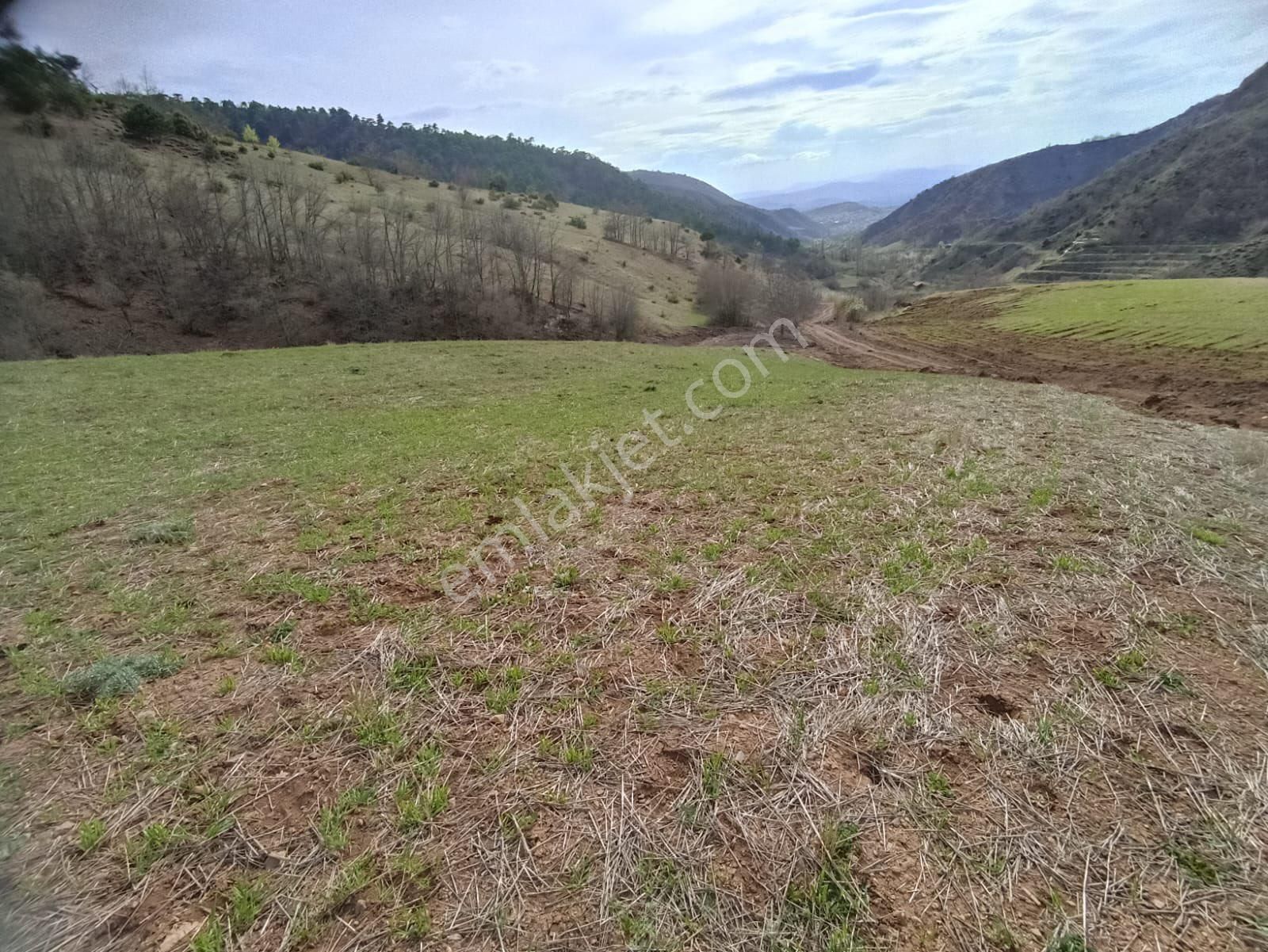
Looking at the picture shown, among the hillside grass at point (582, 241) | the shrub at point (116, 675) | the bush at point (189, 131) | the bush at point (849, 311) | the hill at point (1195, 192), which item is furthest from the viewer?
the hill at point (1195, 192)

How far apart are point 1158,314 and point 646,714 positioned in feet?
137

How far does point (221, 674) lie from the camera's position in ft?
13.9

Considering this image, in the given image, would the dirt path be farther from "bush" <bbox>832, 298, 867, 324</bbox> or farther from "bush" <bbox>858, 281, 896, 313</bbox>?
"bush" <bbox>858, 281, 896, 313</bbox>

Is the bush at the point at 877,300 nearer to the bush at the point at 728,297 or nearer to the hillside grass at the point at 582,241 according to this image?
the bush at the point at 728,297

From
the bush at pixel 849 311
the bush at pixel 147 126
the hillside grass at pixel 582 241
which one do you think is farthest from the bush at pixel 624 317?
the bush at pixel 147 126

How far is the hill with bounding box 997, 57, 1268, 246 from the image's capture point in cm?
8281

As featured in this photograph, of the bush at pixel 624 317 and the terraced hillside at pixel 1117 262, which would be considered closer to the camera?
the bush at pixel 624 317

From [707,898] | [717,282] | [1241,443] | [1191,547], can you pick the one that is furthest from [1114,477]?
[717,282]

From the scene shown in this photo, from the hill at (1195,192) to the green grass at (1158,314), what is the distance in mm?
64072

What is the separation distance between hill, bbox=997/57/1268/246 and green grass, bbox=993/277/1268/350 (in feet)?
210

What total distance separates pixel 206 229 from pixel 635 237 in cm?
6182

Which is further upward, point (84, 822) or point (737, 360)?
point (84, 822)

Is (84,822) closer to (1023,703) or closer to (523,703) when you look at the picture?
(523,703)

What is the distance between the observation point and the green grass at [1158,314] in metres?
25.3
